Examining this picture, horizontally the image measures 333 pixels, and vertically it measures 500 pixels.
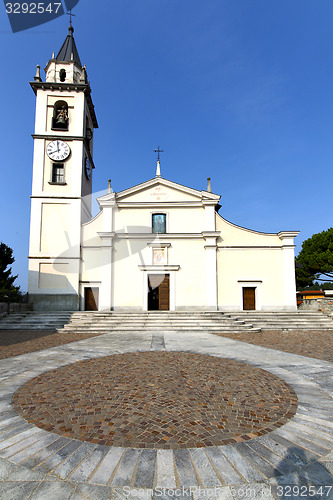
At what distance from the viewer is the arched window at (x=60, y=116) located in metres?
20.0

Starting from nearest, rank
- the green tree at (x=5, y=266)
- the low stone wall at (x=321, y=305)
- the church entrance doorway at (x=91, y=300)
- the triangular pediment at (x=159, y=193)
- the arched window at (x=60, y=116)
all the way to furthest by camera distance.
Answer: the low stone wall at (x=321, y=305) → the church entrance doorway at (x=91, y=300) → the triangular pediment at (x=159, y=193) → the arched window at (x=60, y=116) → the green tree at (x=5, y=266)

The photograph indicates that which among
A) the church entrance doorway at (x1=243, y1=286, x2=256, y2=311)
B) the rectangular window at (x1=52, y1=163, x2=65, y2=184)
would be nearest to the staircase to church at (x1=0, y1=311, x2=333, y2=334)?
the church entrance doorway at (x1=243, y1=286, x2=256, y2=311)

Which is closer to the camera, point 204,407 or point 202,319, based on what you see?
point 204,407

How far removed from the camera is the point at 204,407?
3684 mm

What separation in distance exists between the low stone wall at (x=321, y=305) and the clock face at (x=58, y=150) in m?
20.6

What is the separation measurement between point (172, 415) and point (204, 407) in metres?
0.52

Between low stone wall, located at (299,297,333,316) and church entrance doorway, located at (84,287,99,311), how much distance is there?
1496cm

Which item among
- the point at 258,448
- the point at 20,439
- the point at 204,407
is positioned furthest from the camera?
the point at 204,407

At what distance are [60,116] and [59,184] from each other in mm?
5569

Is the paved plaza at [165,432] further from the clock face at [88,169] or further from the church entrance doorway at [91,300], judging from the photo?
the clock face at [88,169]

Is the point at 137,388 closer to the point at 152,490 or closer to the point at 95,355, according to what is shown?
the point at 152,490

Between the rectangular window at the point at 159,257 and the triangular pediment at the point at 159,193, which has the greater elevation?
the triangular pediment at the point at 159,193

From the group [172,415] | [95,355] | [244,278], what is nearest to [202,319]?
[244,278]

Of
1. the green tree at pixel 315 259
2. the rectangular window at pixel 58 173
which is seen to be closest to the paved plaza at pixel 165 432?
the rectangular window at pixel 58 173
